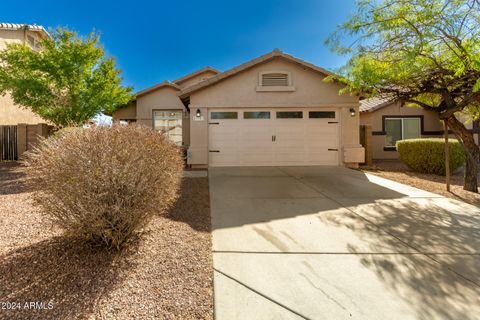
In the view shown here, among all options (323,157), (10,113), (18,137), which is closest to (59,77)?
(18,137)

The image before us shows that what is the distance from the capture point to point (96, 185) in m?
2.53

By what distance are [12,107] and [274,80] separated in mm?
14565

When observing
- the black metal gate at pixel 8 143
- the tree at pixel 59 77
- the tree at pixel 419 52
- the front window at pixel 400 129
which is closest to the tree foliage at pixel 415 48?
the tree at pixel 419 52

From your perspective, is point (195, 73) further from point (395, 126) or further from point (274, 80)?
point (395, 126)

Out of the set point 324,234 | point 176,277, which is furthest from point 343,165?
point 176,277

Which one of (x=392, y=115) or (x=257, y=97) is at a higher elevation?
(x=257, y=97)

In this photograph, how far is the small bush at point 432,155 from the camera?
910 cm

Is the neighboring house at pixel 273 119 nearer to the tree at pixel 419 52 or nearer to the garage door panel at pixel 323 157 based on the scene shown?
the garage door panel at pixel 323 157

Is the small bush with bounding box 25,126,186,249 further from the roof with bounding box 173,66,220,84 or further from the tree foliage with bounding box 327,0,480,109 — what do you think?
the roof with bounding box 173,66,220,84

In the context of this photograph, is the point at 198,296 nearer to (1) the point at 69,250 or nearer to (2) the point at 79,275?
(2) the point at 79,275

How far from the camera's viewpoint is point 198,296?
2225mm

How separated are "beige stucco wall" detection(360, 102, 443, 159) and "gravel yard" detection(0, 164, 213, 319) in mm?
13432

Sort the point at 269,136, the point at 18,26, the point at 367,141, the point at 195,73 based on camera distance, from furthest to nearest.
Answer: the point at 195,73 → the point at 18,26 → the point at 367,141 → the point at 269,136

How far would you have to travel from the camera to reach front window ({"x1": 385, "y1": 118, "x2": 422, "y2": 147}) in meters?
13.9
